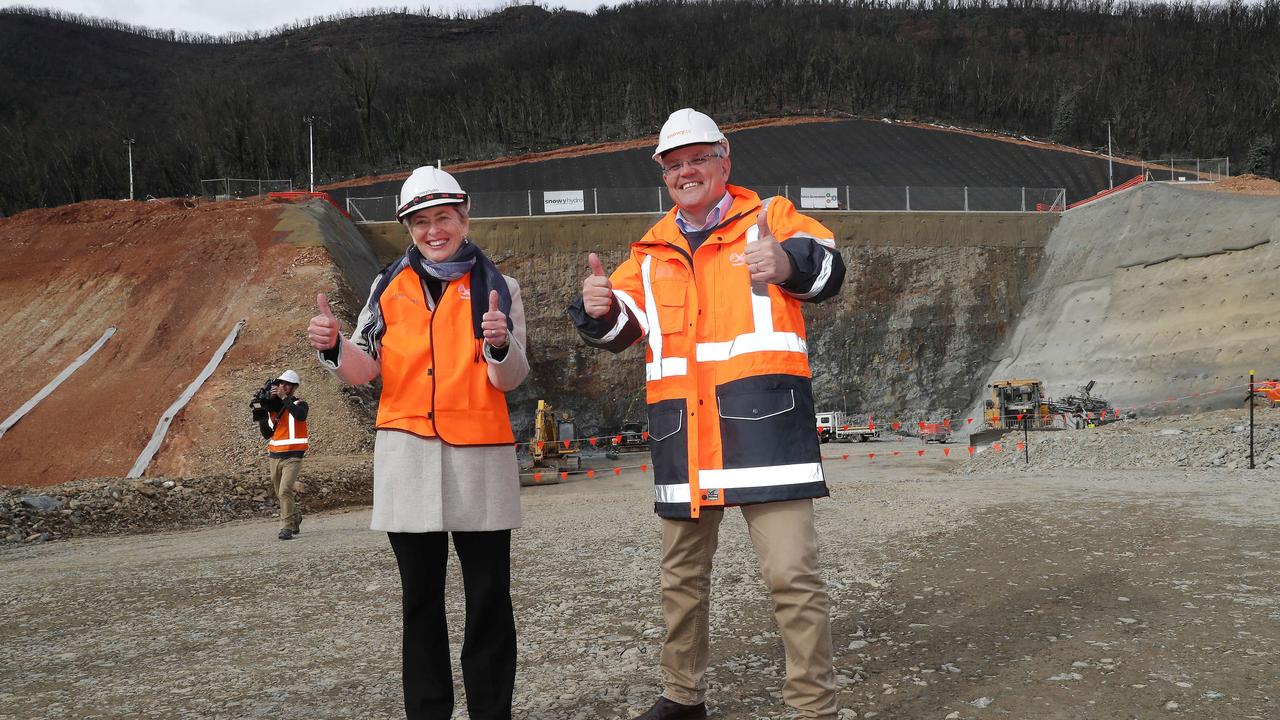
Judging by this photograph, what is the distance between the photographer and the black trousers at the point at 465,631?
11.8 ft

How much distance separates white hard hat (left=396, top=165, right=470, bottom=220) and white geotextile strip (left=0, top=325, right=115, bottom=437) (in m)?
22.0

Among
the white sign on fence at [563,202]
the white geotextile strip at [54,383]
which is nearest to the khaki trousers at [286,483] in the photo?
the white geotextile strip at [54,383]

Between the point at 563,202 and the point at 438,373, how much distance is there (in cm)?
3368

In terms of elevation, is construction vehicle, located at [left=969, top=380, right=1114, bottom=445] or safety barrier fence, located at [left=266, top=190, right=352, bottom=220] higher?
safety barrier fence, located at [left=266, top=190, right=352, bottom=220]

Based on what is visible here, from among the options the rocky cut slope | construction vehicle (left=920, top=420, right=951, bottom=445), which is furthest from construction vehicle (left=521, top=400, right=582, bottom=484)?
the rocky cut slope

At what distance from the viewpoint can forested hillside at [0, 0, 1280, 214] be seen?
57.9m

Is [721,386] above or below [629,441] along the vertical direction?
above

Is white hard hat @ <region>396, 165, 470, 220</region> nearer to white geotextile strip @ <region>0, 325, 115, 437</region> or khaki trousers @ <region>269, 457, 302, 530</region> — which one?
→ khaki trousers @ <region>269, 457, 302, 530</region>

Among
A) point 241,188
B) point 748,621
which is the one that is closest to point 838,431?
point 241,188

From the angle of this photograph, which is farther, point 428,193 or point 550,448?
point 550,448

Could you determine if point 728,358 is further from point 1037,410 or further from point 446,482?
point 1037,410

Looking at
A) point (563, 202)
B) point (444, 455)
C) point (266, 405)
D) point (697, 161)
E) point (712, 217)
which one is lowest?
point (444, 455)

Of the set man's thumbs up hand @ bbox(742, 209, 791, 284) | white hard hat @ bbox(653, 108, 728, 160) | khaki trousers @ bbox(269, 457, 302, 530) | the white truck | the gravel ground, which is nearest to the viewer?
man's thumbs up hand @ bbox(742, 209, 791, 284)

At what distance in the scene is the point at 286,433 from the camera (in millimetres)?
11406
